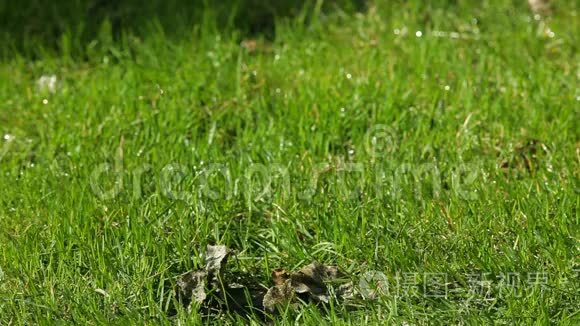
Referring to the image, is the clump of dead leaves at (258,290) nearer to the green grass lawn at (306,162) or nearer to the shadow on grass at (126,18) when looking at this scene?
the green grass lawn at (306,162)

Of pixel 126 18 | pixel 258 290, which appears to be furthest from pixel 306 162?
pixel 126 18

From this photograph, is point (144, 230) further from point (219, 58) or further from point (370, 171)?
point (219, 58)

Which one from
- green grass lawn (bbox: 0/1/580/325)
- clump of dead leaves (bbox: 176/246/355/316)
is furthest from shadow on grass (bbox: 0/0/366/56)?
clump of dead leaves (bbox: 176/246/355/316)

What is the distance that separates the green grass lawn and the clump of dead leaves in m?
0.04

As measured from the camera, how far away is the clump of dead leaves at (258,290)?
2.90 meters

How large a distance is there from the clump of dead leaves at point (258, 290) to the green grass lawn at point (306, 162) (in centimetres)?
4

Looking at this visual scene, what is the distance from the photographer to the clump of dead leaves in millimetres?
2900

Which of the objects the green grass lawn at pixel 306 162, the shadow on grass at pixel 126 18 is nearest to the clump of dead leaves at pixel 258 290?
the green grass lawn at pixel 306 162

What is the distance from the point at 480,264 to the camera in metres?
2.95

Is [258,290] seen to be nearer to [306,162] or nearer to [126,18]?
[306,162]

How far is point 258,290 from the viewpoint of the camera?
304 cm

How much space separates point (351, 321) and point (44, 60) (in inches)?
96.0

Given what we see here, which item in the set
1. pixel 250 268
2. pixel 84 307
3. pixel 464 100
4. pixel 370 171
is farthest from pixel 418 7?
pixel 84 307

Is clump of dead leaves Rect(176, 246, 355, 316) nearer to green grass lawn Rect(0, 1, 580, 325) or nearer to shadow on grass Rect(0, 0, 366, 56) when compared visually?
green grass lawn Rect(0, 1, 580, 325)
